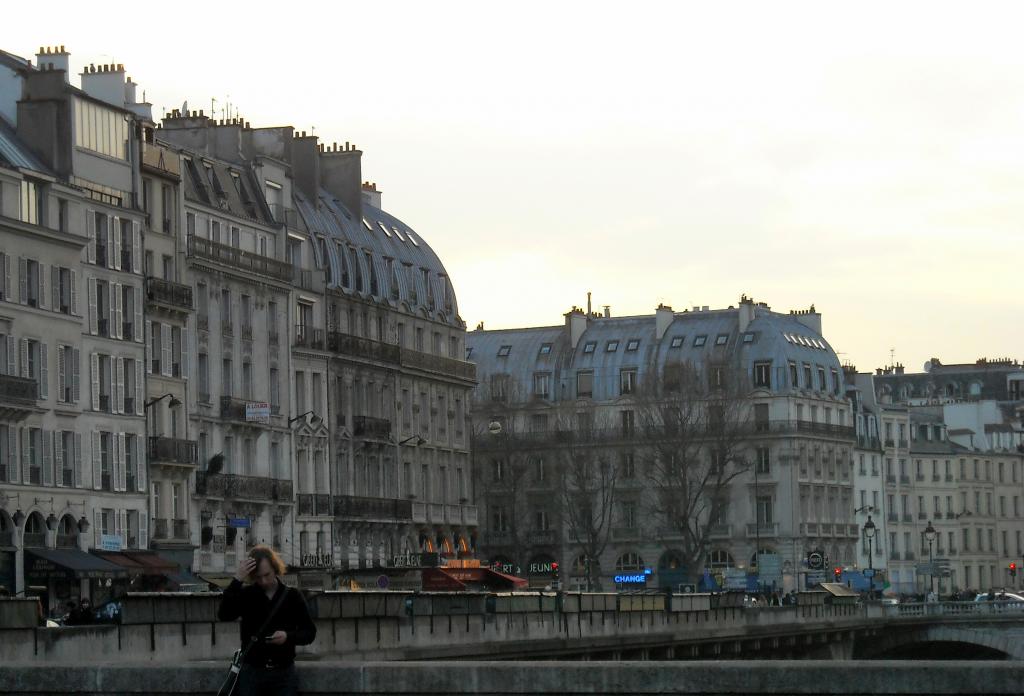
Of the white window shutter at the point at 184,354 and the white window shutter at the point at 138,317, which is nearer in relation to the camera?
the white window shutter at the point at 138,317

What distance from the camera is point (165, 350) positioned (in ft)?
244

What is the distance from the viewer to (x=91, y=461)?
6838cm

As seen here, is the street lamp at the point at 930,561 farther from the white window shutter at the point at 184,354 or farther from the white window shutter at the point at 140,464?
the white window shutter at the point at 140,464

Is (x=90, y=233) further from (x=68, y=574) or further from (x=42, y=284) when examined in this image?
(x=68, y=574)

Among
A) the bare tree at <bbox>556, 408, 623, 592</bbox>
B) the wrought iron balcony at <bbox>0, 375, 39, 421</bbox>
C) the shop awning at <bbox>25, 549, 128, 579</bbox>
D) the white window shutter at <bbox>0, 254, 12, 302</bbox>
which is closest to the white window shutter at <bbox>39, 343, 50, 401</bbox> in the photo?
the wrought iron balcony at <bbox>0, 375, 39, 421</bbox>

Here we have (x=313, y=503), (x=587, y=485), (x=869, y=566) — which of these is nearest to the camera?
(x=313, y=503)

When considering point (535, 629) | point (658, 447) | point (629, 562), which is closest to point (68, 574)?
point (535, 629)

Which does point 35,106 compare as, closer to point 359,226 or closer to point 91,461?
point 91,461

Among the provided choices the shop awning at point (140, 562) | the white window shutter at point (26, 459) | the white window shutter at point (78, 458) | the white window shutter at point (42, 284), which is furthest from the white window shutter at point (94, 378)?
the shop awning at point (140, 562)

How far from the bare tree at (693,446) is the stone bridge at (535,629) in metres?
15.3

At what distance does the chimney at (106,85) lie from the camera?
76.5 meters

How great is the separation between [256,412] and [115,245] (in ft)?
37.5

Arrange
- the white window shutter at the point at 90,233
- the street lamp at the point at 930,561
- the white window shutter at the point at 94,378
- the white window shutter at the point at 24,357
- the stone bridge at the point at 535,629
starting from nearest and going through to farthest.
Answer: the stone bridge at the point at 535,629 → the white window shutter at the point at 24,357 → the white window shutter at the point at 90,233 → the white window shutter at the point at 94,378 → the street lamp at the point at 930,561

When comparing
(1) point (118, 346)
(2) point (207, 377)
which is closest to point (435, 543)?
(2) point (207, 377)
